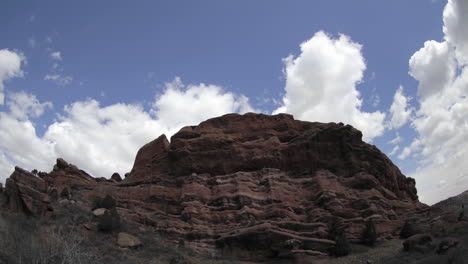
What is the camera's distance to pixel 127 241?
21953 mm

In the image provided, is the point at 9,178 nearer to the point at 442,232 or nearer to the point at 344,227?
the point at 344,227

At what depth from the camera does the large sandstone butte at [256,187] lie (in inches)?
1135

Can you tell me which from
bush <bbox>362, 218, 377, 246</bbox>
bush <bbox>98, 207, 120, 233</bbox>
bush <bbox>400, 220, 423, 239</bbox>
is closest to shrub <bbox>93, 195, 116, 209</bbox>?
bush <bbox>98, 207, 120, 233</bbox>

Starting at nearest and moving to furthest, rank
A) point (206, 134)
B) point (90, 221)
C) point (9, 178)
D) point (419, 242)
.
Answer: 1. point (9, 178)
2. point (419, 242)
3. point (90, 221)
4. point (206, 134)

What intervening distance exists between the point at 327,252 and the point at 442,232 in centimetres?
814

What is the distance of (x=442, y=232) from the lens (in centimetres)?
2417

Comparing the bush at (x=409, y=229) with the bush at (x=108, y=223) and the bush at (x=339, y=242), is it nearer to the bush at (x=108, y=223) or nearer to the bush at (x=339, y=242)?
the bush at (x=339, y=242)

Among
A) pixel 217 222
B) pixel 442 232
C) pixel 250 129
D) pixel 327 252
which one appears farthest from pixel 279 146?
pixel 442 232

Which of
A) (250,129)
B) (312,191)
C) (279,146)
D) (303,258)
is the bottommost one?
(303,258)

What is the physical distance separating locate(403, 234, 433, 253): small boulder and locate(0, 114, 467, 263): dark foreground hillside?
0.07 metres

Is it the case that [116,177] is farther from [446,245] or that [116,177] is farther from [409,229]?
[446,245]

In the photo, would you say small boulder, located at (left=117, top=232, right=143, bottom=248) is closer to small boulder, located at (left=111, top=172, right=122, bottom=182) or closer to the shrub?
the shrub

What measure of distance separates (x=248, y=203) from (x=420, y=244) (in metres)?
15.5

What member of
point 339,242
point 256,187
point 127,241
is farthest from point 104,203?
point 339,242
